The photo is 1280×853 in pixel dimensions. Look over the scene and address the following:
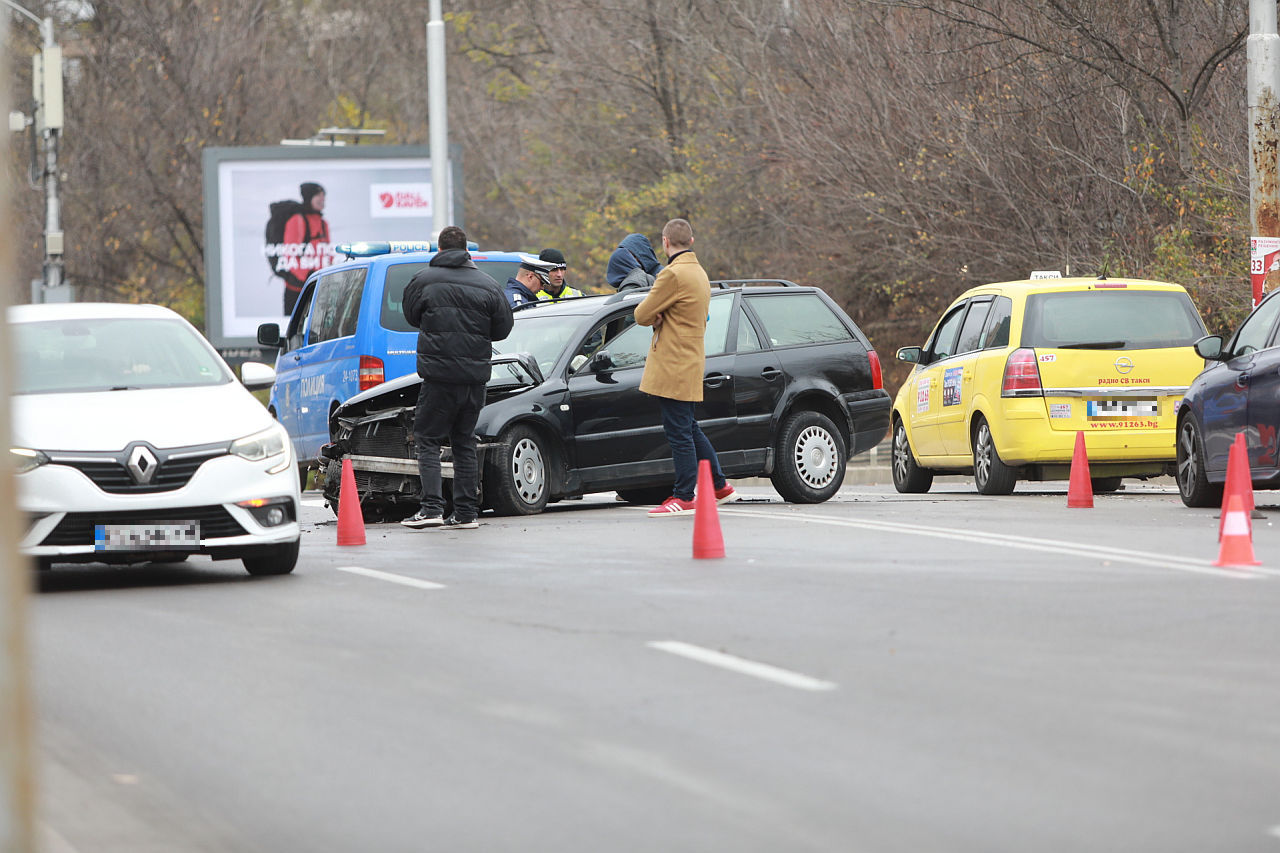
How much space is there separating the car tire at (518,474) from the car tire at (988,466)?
380 cm

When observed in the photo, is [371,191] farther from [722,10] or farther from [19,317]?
[19,317]

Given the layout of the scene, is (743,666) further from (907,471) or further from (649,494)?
(907,471)

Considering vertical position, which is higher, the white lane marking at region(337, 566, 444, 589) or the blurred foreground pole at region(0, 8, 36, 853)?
the blurred foreground pole at region(0, 8, 36, 853)

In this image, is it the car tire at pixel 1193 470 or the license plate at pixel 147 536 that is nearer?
the license plate at pixel 147 536

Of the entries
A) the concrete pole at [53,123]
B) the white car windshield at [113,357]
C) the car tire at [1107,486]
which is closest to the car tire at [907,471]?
the car tire at [1107,486]

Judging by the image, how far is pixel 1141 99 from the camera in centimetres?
2484

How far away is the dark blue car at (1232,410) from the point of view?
13102mm

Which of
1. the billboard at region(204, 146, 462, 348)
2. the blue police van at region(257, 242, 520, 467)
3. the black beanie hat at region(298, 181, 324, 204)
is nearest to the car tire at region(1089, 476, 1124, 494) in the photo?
the blue police van at region(257, 242, 520, 467)

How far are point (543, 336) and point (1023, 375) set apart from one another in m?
3.75

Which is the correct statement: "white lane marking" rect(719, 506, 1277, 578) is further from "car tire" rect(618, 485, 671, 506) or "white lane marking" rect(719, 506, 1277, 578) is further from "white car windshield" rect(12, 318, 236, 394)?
"white car windshield" rect(12, 318, 236, 394)

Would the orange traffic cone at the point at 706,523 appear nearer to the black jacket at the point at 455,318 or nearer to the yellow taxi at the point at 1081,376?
the black jacket at the point at 455,318

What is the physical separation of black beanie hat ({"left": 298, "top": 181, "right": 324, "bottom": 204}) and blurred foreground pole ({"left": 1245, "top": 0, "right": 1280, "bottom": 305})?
67.3 feet

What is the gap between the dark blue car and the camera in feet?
43.0

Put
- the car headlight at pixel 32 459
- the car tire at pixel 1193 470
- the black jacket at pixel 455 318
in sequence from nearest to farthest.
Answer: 1. the car headlight at pixel 32 459
2. the black jacket at pixel 455 318
3. the car tire at pixel 1193 470
